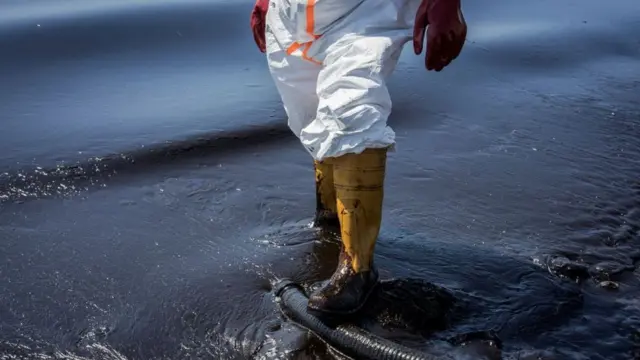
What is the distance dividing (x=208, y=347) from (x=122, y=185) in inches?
62.0

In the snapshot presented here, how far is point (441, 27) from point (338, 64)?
1.16 ft

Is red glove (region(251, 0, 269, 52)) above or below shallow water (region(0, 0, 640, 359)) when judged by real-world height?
above

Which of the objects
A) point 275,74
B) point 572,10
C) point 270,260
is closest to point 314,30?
point 275,74

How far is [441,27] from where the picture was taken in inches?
99.6

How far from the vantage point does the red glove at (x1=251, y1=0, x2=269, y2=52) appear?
10.4 feet

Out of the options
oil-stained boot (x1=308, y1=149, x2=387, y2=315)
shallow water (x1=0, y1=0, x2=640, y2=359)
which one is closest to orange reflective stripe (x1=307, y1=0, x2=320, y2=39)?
oil-stained boot (x1=308, y1=149, x2=387, y2=315)

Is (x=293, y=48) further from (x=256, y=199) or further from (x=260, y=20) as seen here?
(x=256, y=199)

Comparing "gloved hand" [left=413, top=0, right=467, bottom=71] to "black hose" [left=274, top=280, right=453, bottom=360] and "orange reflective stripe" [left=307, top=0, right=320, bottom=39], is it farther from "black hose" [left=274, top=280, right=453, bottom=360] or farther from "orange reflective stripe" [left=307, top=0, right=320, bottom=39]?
"black hose" [left=274, top=280, right=453, bottom=360]

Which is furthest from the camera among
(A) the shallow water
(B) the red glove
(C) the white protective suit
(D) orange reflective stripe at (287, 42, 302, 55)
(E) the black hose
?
(B) the red glove

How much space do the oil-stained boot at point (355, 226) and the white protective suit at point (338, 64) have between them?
0.22ft

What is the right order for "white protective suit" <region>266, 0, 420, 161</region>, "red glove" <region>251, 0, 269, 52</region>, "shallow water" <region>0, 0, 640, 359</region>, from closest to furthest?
"white protective suit" <region>266, 0, 420, 161</region> < "shallow water" <region>0, 0, 640, 359</region> < "red glove" <region>251, 0, 269, 52</region>

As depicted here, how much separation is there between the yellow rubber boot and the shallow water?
0.28ft

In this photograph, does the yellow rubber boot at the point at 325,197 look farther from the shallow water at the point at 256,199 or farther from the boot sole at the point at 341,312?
the boot sole at the point at 341,312

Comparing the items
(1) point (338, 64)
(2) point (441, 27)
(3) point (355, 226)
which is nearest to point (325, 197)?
(3) point (355, 226)
